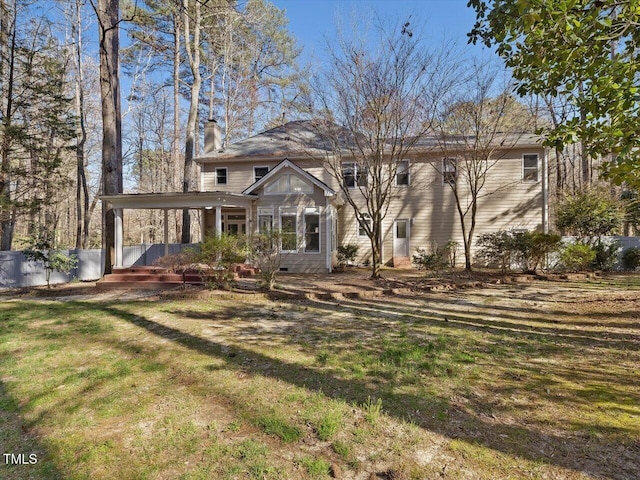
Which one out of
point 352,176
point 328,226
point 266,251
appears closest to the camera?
point 266,251

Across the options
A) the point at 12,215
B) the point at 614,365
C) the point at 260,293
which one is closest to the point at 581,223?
the point at 614,365

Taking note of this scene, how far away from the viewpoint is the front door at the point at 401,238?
54.3ft

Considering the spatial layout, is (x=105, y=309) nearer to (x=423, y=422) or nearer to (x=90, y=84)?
(x=423, y=422)

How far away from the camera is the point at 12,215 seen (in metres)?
12.4

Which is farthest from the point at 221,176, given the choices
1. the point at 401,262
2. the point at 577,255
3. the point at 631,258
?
the point at 631,258

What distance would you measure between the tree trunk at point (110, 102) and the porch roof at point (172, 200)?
45 centimetres

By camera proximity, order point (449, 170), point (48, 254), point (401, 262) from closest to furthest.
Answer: point (48, 254), point (449, 170), point (401, 262)

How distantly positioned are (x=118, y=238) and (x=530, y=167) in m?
17.3

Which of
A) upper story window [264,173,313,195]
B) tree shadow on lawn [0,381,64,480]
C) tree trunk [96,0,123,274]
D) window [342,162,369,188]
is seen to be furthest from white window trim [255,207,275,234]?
tree shadow on lawn [0,381,64,480]

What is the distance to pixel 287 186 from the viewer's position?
47.4 ft

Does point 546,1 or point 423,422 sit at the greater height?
point 546,1

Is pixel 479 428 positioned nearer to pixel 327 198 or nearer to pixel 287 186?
pixel 327 198

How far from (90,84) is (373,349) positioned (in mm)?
25237

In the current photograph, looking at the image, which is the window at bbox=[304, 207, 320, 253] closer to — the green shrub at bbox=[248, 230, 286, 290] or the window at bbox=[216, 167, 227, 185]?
the green shrub at bbox=[248, 230, 286, 290]
